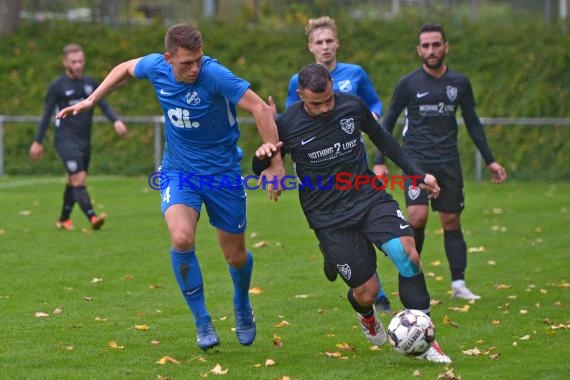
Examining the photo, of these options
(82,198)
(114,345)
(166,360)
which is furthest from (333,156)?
(82,198)

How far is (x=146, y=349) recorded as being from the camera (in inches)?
291

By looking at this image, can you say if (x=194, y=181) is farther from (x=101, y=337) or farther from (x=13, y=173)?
(x=13, y=173)

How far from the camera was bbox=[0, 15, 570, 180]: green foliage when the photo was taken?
23.9 meters

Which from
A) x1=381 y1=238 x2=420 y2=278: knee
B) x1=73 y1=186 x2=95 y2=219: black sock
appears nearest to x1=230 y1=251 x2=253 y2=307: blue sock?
x1=381 y1=238 x2=420 y2=278: knee

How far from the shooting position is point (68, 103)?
14.1m

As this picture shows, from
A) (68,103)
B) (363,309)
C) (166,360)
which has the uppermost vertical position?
(68,103)

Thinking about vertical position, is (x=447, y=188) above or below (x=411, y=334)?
above

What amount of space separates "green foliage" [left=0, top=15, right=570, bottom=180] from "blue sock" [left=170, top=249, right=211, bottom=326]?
16.0m

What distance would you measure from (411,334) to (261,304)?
2876 mm

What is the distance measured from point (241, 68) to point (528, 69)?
655 centimetres

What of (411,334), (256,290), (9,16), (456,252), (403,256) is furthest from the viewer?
(9,16)

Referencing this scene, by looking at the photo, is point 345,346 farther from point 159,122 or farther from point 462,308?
point 159,122

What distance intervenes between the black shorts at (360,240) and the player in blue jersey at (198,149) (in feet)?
1.86

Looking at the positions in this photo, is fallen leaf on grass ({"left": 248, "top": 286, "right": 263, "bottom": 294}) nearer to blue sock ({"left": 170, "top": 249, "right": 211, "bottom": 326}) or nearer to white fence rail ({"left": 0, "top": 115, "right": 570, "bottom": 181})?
blue sock ({"left": 170, "top": 249, "right": 211, "bottom": 326})
